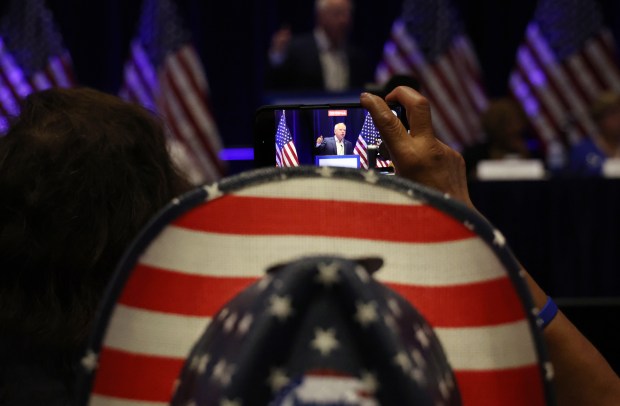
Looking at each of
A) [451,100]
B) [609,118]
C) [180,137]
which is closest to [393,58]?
[451,100]

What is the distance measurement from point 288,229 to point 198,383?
11 cm

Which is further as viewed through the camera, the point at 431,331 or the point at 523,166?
the point at 523,166

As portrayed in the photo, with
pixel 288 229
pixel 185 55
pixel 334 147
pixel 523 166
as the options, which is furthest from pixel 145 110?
pixel 185 55

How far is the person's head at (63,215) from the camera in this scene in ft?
2.99

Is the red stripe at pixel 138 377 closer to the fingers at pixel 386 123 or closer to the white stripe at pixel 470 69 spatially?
the fingers at pixel 386 123

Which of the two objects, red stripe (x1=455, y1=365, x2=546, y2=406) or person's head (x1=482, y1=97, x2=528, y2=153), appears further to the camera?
person's head (x1=482, y1=97, x2=528, y2=153)

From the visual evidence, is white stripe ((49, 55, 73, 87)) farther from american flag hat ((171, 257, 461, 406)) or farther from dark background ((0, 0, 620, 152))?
american flag hat ((171, 257, 461, 406))

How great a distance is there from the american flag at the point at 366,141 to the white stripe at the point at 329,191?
334 mm

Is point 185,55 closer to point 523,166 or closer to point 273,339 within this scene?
point 523,166

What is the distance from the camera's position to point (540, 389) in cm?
55

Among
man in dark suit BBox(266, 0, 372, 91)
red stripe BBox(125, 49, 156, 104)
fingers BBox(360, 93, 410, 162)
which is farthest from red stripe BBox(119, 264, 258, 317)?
red stripe BBox(125, 49, 156, 104)

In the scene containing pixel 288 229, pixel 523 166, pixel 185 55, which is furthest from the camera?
pixel 185 55

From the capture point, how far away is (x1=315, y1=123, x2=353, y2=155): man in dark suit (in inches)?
35.3

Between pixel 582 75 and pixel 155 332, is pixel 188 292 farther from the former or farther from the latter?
pixel 582 75
